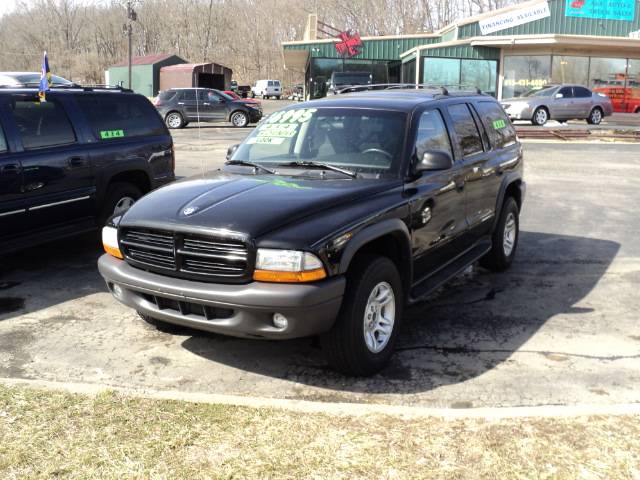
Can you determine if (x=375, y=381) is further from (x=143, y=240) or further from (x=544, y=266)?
(x=544, y=266)

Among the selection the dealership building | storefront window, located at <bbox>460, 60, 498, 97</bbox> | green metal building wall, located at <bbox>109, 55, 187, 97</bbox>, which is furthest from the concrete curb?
green metal building wall, located at <bbox>109, 55, 187, 97</bbox>

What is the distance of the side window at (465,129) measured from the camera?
5.48m

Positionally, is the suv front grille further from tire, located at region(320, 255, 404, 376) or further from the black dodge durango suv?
tire, located at region(320, 255, 404, 376)

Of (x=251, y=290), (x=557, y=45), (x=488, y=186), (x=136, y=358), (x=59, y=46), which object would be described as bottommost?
(x=136, y=358)

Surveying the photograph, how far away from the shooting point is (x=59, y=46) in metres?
110

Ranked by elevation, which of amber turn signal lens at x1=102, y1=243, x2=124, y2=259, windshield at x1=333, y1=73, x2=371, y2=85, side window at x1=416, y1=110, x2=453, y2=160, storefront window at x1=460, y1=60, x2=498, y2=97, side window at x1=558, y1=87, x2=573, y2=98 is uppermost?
storefront window at x1=460, y1=60, x2=498, y2=97

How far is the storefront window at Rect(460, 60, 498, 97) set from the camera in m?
32.9

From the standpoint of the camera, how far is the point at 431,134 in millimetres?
5031

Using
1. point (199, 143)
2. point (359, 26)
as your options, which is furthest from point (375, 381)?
point (359, 26)

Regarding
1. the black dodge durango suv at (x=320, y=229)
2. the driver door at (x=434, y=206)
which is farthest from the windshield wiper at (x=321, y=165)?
the driver door at (x=434, y=206)

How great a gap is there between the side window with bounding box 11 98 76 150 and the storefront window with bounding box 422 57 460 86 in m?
28.0

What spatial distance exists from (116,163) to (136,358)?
3306 millimetres

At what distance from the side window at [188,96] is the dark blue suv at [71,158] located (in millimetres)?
18425

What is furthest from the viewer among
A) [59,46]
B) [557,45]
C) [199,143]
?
[59,46]
